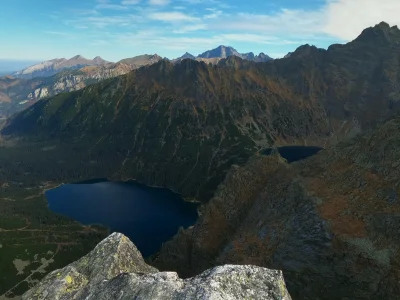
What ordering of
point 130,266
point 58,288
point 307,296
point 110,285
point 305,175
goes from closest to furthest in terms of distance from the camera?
point 110,285 < point 58,288 < point 130,266 < point 307,296 < point 305,175

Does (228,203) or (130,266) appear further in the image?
(228,203)

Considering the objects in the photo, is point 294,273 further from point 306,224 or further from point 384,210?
point 384,210

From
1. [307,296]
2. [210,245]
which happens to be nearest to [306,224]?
[307,296]

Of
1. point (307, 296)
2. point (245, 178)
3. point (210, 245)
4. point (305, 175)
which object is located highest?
point (305, 175)

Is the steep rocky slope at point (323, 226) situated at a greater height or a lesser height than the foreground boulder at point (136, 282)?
lesser

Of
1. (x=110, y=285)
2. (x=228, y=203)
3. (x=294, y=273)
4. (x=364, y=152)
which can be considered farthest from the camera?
(x=228, y=203)
